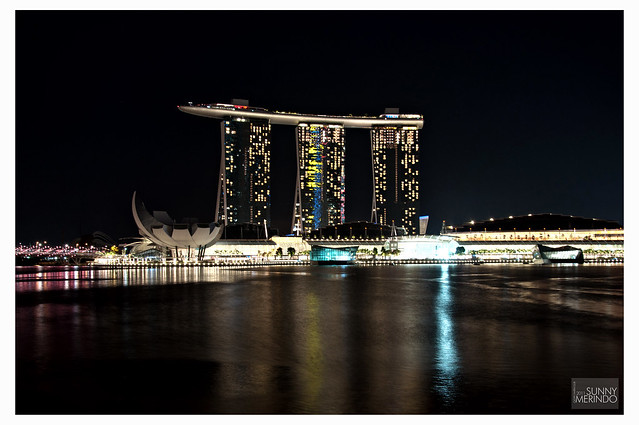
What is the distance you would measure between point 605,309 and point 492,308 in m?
4.44

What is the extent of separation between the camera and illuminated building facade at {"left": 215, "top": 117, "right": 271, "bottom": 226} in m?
105

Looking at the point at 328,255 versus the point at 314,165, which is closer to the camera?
the point at 328,255

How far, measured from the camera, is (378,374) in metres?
11.5

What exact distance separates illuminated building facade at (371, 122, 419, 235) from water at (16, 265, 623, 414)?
86.4m

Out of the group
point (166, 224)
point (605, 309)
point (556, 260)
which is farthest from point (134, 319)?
point (556, 260)

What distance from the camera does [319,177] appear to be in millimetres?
112125

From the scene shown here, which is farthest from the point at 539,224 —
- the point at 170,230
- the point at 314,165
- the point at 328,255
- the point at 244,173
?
the point at 170,230

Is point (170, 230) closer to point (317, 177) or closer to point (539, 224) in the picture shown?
point (317, 177)

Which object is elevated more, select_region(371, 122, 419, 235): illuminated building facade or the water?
select_region(371, 122, 419, 235): illuminated building facade

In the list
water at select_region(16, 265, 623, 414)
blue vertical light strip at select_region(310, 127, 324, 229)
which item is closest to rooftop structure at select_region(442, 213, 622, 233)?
blue vertical light strip at select_region(310, 127, 324, 229)

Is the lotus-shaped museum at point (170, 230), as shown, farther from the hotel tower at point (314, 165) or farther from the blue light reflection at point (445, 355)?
the blue light reflection at point (445, 355)

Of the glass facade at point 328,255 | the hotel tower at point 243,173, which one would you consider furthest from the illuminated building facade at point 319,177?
the glass facade at point 328,255

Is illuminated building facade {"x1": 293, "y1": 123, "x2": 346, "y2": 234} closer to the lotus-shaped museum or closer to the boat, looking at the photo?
the lotus-shaped museum

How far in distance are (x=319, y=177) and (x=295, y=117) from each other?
42.8ft
